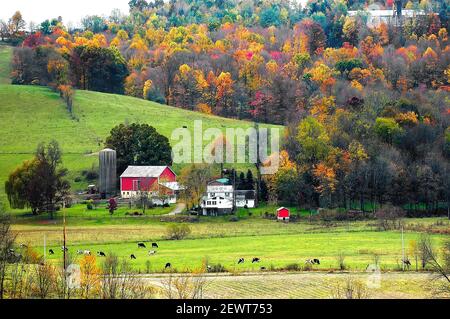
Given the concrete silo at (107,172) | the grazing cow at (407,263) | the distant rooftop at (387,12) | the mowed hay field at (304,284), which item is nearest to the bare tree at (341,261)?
the mowed hay field at (304,284)

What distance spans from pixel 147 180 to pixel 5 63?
43350mm

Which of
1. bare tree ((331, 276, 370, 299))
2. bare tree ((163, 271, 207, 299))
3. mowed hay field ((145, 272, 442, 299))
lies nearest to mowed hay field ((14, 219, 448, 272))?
mowed hay field ((145, 272, 442, 299))

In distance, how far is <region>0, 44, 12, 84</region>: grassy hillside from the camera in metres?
94.1

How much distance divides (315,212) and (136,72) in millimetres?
46702

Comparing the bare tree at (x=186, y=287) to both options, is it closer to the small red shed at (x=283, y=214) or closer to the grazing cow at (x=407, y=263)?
the grazing cow at (x=407, y=263)

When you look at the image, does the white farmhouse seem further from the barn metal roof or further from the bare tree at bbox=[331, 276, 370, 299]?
the bare tree at bbox=[331, 276, 370, 299]

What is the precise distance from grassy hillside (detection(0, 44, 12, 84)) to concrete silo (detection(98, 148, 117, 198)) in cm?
3144

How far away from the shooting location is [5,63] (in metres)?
100

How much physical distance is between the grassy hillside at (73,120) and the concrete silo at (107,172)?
1.87 metres

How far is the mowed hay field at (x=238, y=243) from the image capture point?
4044 cm

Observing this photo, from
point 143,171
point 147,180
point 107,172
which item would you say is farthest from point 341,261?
point 107,172

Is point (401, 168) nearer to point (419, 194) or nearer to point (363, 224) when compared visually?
point (419, 194)

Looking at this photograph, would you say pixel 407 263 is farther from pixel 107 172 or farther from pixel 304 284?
pixel 107 172
